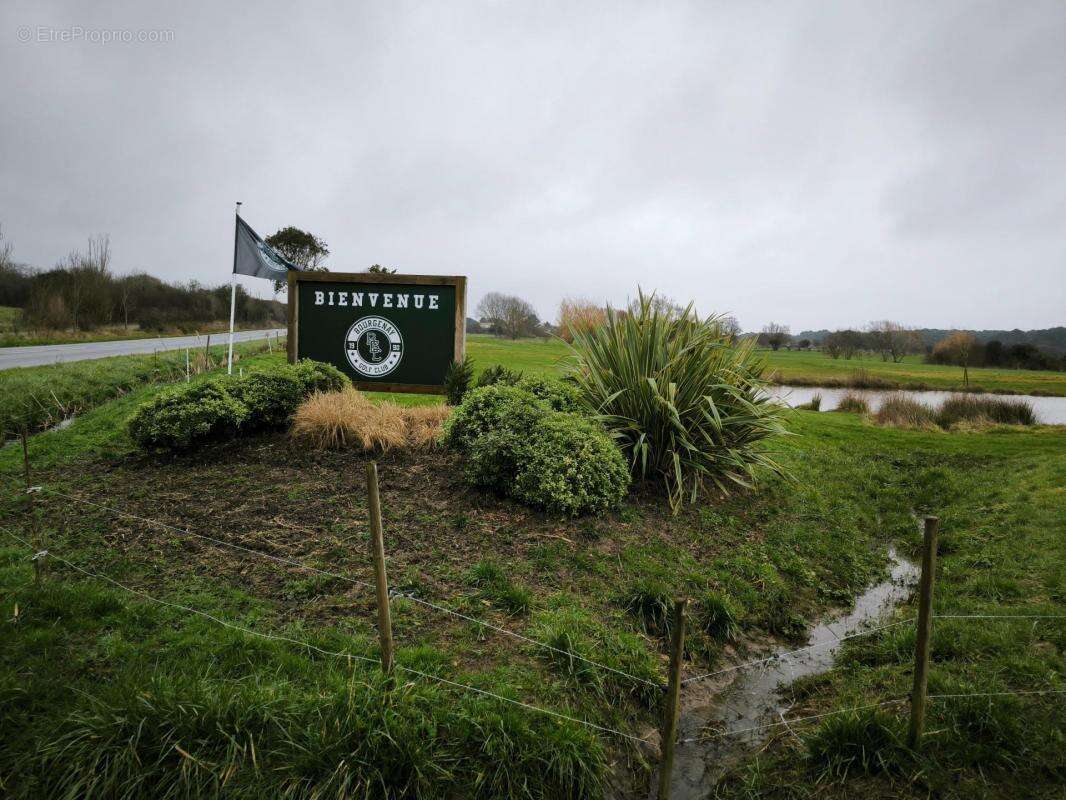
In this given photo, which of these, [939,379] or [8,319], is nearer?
[8,319]

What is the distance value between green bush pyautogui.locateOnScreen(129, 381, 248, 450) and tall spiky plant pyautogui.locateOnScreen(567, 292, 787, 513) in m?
4.52

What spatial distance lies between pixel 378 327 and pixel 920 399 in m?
20.6

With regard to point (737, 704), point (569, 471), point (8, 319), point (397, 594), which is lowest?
point (737, 704)

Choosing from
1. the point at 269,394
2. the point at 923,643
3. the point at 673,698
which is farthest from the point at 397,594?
the point at 269,394

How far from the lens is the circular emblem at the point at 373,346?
30.1 feet

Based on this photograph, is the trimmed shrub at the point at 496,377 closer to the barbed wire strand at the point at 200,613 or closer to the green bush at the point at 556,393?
the green bush at the point at 556,393

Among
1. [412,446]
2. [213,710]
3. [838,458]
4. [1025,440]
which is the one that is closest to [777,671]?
[213,710]

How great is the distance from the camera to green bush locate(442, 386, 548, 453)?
19.9 feet

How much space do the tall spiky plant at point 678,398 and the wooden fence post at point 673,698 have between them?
145 inches

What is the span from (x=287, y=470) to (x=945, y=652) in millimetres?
6201

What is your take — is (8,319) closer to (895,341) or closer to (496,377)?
(496,377)

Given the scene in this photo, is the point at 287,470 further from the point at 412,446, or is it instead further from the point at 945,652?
the point at 945,652

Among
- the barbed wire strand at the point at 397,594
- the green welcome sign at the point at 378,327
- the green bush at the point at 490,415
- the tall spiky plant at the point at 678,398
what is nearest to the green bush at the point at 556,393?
the tall spiky plant at the point at 678,398

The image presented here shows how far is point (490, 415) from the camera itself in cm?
635
